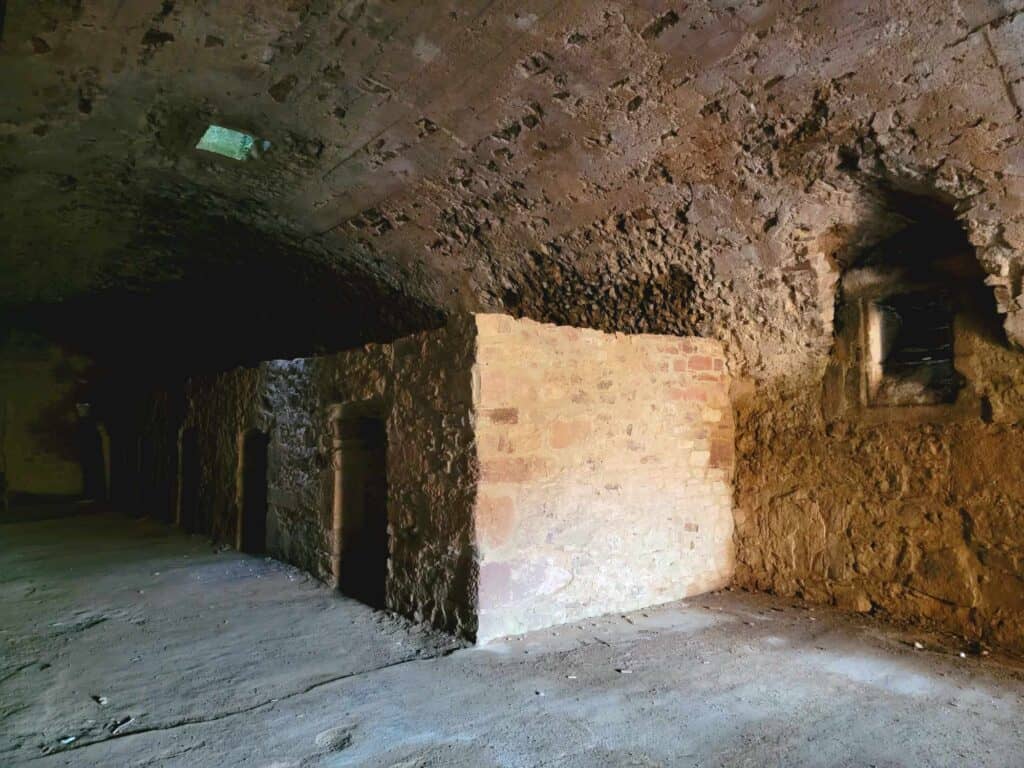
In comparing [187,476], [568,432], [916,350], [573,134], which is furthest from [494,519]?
[187,476]

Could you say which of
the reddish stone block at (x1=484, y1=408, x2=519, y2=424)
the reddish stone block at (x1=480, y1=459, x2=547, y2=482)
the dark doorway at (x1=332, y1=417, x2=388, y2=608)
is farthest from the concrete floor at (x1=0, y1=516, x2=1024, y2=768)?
the reddish stone block at (x1=484, y1=408, x2=519, y2=424)

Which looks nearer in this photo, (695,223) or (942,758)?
(942,758)

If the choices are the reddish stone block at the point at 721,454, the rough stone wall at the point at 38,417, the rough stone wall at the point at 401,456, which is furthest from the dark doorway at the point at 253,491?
the rough stone wall at the point at 38,417

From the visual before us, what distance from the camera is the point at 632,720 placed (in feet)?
9.34

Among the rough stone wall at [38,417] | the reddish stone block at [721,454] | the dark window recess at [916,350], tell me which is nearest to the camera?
the dark window recess at [916,350]

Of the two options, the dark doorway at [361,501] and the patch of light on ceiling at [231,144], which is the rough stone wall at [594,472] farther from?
the patch of light on ceiling at [231,144]

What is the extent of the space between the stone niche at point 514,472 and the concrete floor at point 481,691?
0.25 m

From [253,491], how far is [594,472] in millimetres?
3957

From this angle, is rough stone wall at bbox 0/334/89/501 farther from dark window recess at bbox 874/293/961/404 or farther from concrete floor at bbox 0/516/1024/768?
dark window recess at bbox 874/293/961/404

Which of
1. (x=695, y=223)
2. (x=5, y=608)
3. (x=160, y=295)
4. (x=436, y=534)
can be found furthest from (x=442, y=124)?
(x=160, y=295)

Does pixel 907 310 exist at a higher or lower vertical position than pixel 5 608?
higher

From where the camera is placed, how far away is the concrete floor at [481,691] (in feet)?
8.53

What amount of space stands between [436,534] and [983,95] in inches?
133

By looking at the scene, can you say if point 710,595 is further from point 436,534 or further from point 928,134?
point 928,134
